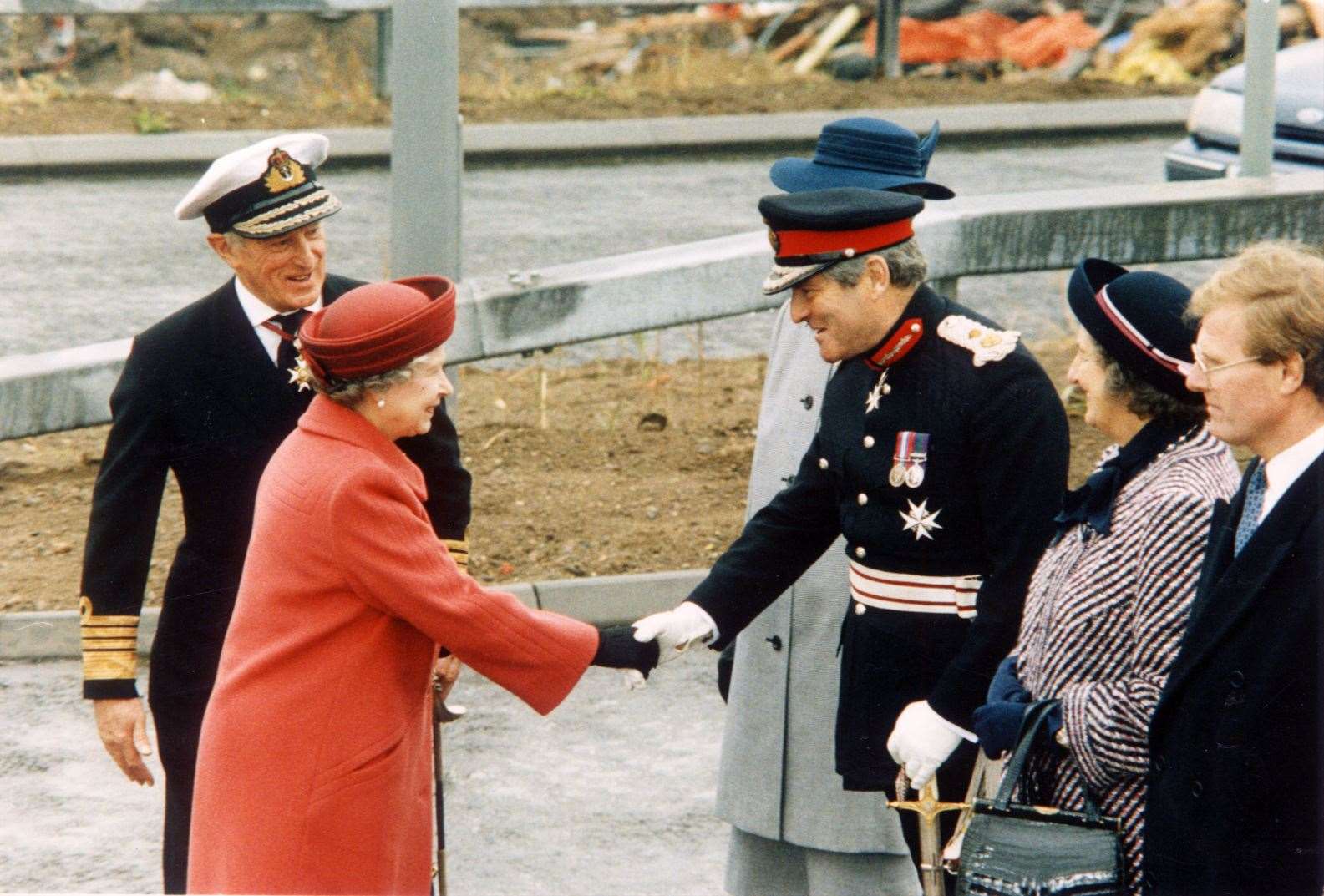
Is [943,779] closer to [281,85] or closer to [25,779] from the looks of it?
[25,779]

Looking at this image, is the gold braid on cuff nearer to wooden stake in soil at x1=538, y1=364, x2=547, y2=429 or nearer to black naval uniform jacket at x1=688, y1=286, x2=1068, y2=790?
black naval uniform jacket at x1=688, y1=286, x2=1068, y2=790

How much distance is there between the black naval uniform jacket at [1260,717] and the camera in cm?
320

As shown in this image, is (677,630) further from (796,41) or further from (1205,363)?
(796,41)

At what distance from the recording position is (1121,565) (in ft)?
12.0

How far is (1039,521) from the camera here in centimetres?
406

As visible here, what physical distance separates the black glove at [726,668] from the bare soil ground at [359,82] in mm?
10459

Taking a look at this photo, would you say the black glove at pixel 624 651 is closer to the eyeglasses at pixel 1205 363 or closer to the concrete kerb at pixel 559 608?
the eyeglasses at pixel 1205 363

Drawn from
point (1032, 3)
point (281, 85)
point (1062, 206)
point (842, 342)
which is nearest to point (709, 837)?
point (842, 342)

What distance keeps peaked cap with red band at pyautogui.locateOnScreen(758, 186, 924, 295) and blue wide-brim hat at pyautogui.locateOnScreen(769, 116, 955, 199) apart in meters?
0.13

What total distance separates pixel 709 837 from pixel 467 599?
76.7 inches

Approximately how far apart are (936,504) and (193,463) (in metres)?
1.58

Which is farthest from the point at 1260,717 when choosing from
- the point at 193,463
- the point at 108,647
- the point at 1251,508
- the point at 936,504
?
the point at 108,647

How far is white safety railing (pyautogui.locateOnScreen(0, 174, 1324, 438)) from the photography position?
674 cm

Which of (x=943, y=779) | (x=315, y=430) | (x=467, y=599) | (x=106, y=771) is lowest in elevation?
(x=106, y=771)
